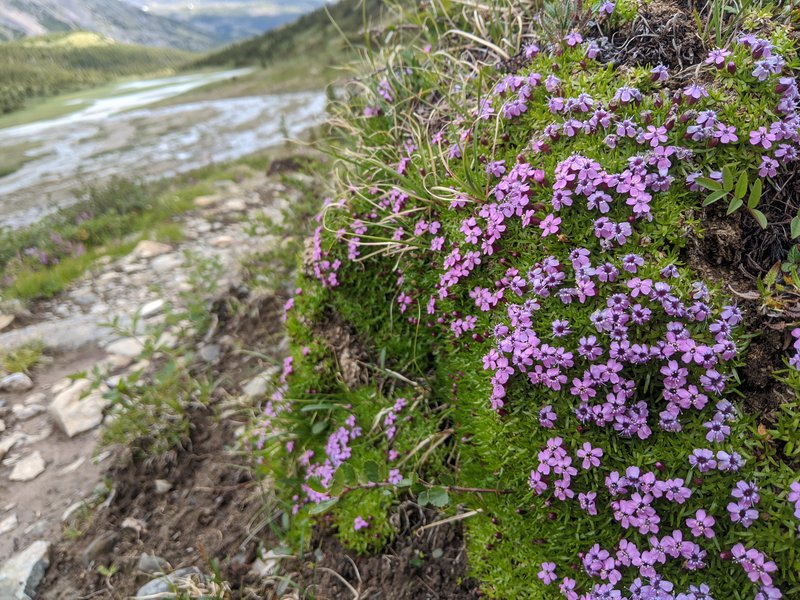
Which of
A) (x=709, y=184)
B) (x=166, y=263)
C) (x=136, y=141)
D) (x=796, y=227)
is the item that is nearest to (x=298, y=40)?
(x=136, y=141)

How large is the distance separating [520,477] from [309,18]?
71.9 m

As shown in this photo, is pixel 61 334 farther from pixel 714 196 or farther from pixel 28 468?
pixel 714 196

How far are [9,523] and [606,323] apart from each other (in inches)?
204

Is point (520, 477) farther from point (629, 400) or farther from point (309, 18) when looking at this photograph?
point (309, 18)

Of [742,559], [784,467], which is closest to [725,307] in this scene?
[784,467]

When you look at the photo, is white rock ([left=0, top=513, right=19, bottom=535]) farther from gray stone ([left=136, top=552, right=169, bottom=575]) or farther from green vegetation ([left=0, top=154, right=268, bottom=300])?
green vegetation ([left=0, top=154, right=268, bottom=300])

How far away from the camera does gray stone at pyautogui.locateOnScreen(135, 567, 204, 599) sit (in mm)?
3479

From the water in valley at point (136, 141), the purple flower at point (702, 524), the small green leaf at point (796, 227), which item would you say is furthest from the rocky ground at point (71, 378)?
the small green leaf at point (796, 227)

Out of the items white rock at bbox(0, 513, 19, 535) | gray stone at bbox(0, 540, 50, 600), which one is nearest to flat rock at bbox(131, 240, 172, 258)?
white rock at bbox(0, 513, 19, 535)

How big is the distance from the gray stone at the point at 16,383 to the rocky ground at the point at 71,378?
12 mm

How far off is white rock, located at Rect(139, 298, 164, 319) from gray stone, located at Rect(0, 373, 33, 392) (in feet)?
5.17

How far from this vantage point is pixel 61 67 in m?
101

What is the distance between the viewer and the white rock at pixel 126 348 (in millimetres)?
6450

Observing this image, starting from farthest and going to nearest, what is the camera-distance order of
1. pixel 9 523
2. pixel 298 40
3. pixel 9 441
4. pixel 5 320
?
pixel 298 40, pixel 5 320, pixel 9 441, pixel 9 523
